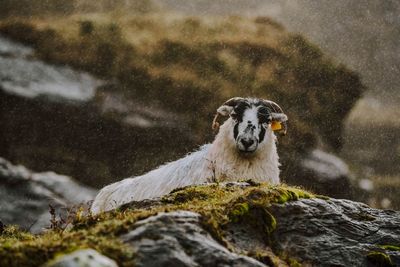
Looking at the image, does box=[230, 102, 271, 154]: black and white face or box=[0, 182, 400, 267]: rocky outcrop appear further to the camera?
box=[230, 102, 271, 154]: black and white face

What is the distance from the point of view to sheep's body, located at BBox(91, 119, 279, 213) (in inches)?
448

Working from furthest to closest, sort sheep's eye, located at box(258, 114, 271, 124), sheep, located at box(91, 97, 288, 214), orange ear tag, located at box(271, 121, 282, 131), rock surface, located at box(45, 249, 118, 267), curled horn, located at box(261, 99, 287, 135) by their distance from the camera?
orange ear tag, located at box(271, 121, 282, 131) → curled horn, located at box(261, 99, 287, 135) → sheep's eye, located at box(258, 114, 271, 124) → sheep, located at box(91, 97, 288, 214) → rock surface, located at box(45, 249, 118, 267)

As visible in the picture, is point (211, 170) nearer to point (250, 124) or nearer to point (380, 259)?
point (250, 124)

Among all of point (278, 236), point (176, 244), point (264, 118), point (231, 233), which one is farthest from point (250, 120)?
point (176, 244)

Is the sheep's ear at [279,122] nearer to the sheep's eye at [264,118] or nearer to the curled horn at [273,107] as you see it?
the curled horn at [273,107]

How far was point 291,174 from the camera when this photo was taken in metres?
31.9

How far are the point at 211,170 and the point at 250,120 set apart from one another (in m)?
1.55

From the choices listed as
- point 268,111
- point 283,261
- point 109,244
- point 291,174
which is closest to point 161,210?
point 109,244

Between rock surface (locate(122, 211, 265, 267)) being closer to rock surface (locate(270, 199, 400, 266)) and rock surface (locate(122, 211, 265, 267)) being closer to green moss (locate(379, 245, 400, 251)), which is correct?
rock surface (locate(270, 199, 400, 266))

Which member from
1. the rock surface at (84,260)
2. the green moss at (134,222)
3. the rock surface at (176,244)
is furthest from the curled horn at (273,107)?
the rock surface at (84,260)

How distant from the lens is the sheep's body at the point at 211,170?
37.3 ft

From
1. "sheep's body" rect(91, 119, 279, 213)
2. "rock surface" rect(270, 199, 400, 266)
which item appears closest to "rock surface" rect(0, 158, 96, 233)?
"sheep's body" rect(91, 119, 279, 213)

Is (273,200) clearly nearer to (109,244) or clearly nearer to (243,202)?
(243,202)

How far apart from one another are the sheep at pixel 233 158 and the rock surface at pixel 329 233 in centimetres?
551
